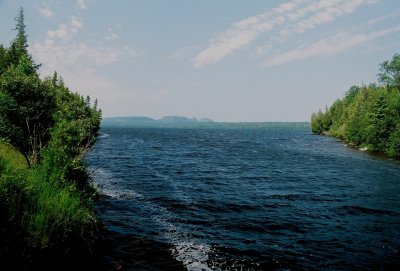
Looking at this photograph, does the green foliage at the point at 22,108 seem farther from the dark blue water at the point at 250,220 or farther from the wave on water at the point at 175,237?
the dark blue water at the point at 250,220

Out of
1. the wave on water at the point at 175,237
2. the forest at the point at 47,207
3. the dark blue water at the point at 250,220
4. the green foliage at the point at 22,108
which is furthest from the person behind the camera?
the green foliage at the point at 22,108

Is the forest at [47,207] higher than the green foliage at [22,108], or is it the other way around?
the green foliage at [22,108]

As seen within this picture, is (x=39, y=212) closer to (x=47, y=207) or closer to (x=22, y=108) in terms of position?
(x=47, y=207)

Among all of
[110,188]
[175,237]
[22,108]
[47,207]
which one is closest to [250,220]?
[175,237]

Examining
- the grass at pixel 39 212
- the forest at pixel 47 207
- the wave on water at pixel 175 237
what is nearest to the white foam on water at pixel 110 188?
the wave on water at pixel 175 237

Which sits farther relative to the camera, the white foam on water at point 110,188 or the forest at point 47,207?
the white foam on water at point 110,188

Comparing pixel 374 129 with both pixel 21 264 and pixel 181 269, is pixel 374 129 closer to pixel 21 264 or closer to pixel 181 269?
pixel 181 269

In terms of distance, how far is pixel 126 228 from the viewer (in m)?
21.9

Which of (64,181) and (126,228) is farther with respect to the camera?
(126,228)

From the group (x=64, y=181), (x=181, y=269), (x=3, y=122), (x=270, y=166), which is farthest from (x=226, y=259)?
(x=270, y=166)

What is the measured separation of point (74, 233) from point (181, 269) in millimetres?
5492

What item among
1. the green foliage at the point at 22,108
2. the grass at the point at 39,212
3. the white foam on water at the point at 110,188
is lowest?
the white foam on water at the point at 110,188

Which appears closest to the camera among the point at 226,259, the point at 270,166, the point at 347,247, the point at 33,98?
the point at 226,259

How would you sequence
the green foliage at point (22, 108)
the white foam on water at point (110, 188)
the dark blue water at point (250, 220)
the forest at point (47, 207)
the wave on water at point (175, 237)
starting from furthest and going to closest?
the white foam on water at point (110, 188) < the green foliage at point (22, 108) < the dark blue water at point (250, 220) < the wave on water at point (175, 237) < the forest at point (47, 207)
